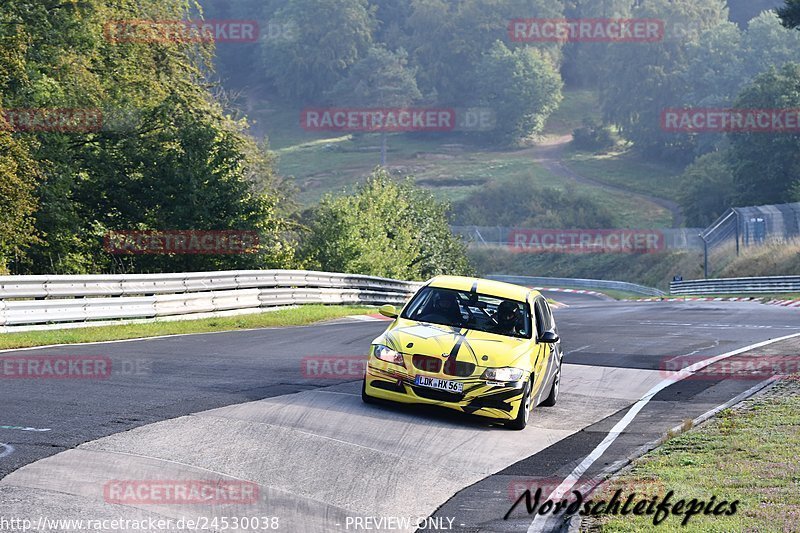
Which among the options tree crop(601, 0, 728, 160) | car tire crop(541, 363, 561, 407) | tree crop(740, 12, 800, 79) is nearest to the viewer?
car tire crop(541, 363, 561, 407)

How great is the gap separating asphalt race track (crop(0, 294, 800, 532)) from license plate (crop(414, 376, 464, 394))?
1.32 feet

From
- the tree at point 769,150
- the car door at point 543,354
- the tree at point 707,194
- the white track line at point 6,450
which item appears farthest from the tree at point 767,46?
the white track line at point 6,450

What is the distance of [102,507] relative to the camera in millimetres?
7117

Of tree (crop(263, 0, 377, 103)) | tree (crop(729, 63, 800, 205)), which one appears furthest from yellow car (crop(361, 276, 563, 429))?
tree (crop(263, 0, 377, 103))

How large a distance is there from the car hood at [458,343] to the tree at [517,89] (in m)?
132

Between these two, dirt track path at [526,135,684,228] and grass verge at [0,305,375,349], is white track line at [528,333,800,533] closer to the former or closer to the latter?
grass verge at [0,305,375,349]

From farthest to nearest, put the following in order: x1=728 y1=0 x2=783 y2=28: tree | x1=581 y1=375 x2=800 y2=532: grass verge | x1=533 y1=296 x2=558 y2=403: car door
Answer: x1=728 y1=0 x2=783 y2=28: tree
x1=533 y1=296 x2=558 y2=403: car door
x1=581 y1=375 x2=800 y2=532: grass verge

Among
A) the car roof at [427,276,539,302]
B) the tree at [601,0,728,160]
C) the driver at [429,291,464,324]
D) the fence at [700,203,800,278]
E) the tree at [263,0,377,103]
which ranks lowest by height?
the fence at [700,203,800,278]

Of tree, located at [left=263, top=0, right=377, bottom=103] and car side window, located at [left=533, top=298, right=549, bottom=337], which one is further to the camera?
tree, located at [left=263, top=0, right=377, bottom=103]

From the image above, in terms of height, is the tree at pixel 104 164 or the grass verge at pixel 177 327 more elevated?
the tree at pixel 104 164

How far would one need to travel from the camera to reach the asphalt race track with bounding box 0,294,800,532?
25.2 feet

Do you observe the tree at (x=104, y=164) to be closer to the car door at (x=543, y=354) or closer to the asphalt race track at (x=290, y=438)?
the asphalt race track at (x=290, y=438)

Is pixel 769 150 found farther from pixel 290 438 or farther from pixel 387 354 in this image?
pixel 290 438

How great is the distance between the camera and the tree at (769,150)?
79.6 meters
